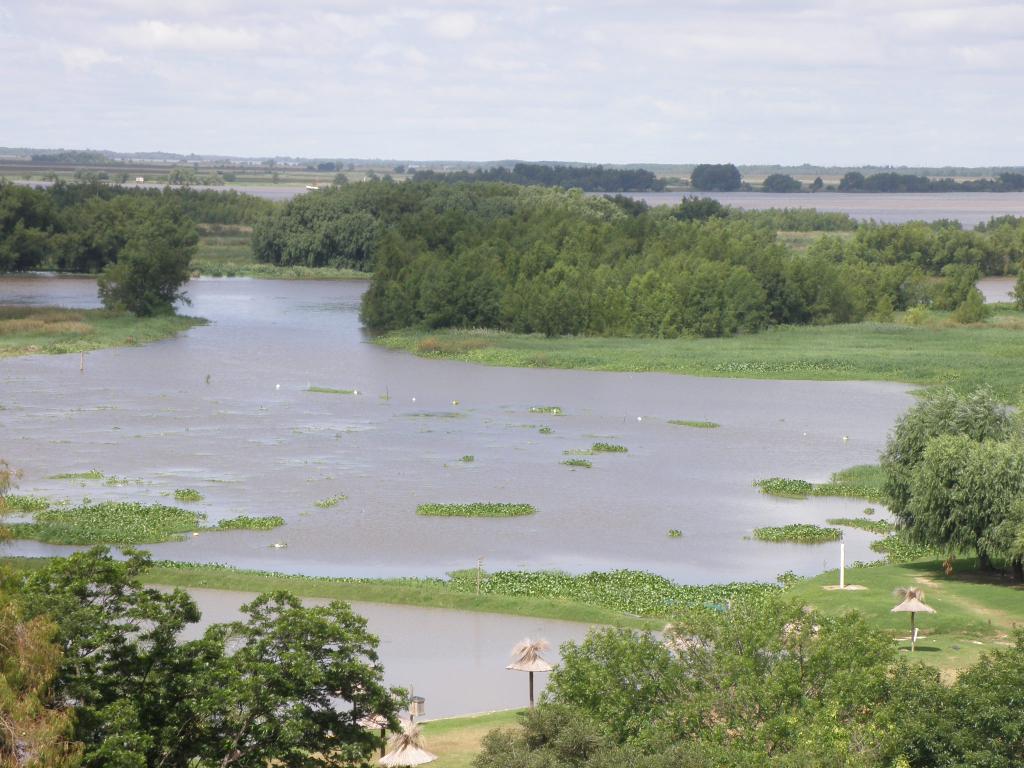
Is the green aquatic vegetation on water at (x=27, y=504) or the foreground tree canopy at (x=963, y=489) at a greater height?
the foreground tree canopy at (x=963, y=489)

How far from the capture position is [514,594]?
97.1ft

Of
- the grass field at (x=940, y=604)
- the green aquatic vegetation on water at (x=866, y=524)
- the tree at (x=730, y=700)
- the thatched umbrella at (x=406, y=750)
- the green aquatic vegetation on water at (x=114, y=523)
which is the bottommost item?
the green aquatic vegetation on water at (x=114, y=523)

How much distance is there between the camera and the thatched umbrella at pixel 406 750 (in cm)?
1856

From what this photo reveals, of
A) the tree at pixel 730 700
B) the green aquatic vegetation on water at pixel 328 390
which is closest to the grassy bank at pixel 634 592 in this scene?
the tree at pixel 730 700

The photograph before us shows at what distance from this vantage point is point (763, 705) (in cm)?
1695

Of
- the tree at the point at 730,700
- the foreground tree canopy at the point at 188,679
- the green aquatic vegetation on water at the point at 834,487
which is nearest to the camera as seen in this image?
the foreground tree canopy at the point at 188,679

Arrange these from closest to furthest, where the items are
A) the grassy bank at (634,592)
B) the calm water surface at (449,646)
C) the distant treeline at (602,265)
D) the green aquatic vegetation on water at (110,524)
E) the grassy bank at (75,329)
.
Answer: the calm water surface at (449,646), the grassy bank at (634,592), the green aquatic vegetation on water at (110,524), the grassy bank at (75,329), the distant treeline at (602,265)

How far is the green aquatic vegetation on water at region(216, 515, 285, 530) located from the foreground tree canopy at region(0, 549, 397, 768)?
18.3 m

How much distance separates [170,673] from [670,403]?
40.1m

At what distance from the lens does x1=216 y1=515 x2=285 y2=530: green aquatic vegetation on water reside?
3509 centimetres

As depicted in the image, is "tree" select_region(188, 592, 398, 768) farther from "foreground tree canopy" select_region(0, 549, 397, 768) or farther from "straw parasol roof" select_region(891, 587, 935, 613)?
"straw parasol roof" select_region(891, 587, 935, 613)

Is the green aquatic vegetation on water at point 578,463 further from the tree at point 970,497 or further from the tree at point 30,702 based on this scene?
the tree at point 30,702

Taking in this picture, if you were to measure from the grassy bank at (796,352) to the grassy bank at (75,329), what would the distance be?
11.5 m

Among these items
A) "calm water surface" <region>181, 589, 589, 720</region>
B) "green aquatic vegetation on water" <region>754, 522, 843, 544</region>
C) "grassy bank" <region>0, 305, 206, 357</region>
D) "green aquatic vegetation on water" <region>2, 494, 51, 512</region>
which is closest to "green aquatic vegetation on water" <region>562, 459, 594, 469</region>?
"green aquatic vegetation on water" <region>754, 522, 843, 544</region>
